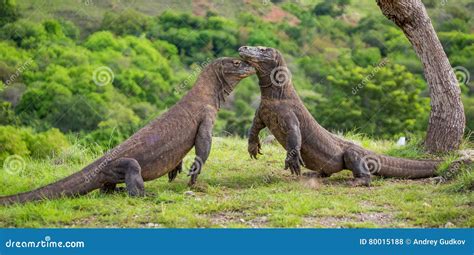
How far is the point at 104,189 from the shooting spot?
944 centimetres

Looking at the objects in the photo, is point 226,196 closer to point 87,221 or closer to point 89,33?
point 87,221

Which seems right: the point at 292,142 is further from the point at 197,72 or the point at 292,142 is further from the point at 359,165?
the point at 197,72

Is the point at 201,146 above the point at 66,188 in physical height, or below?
above

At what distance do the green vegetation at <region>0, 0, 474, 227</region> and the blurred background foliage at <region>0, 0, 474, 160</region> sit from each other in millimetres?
98

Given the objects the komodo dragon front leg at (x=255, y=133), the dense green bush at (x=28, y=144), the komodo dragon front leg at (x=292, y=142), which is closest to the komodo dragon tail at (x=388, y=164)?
the komodo dragon front leg at (x=292, y=142)

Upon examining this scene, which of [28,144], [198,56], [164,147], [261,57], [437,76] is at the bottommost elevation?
[28,144]

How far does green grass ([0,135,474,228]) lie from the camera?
802 centimetres

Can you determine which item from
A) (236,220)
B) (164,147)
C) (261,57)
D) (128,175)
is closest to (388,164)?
(261,57)

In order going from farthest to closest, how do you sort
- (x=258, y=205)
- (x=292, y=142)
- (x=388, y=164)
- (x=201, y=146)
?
(x=388, y=164) → (x=292, y=142) → (x=201, y=146) → (x=258, y=205)

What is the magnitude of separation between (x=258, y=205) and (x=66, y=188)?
2192 millimetres

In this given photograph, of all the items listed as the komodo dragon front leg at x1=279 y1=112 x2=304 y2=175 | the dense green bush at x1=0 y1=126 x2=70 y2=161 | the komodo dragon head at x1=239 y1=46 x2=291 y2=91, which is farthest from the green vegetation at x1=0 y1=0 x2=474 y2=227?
the komodo dragon head at x1=239 y1=46 x2=291 y2=91

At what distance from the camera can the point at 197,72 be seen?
26031mm

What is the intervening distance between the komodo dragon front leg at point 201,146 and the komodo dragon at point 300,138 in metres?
0.94

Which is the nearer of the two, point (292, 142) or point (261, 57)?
point (292, 142)
